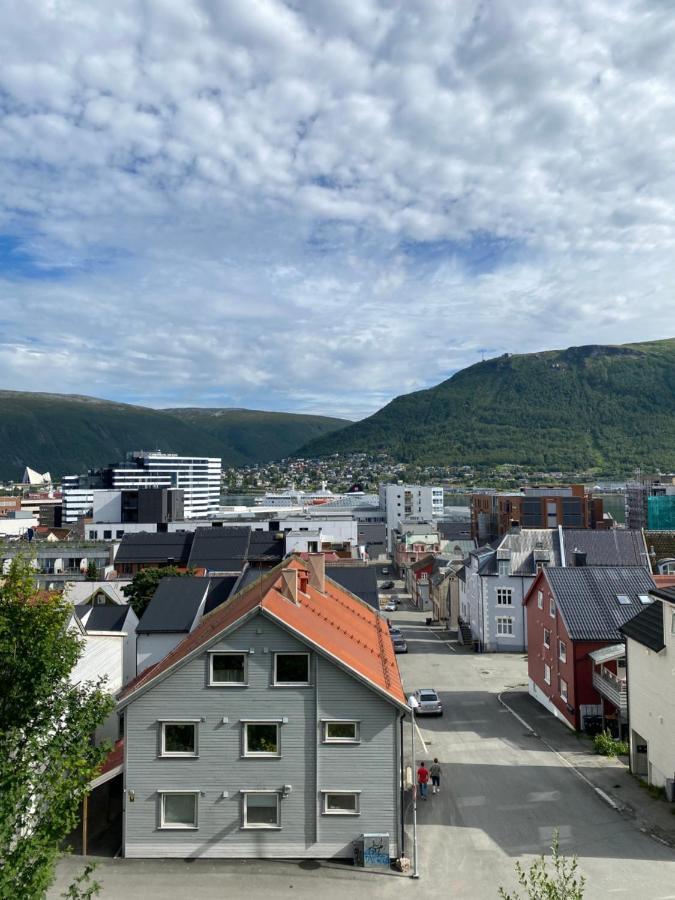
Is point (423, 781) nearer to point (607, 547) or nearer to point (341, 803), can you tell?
point (341, 803)

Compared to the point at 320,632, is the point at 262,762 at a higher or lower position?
lower

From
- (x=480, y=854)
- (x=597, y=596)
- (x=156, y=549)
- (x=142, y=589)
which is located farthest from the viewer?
(x=156, y=549)

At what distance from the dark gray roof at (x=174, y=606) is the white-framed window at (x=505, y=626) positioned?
24750 millimetres

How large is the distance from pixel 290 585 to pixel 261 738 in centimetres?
629

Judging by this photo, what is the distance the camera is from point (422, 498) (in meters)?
171

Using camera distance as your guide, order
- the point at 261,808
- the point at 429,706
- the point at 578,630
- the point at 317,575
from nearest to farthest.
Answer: the point at 261,808
the point at 317,575
the point at 578,630
the point at 429,706

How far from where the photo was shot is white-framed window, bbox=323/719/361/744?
829 inches

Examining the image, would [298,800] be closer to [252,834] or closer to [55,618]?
[252,834]

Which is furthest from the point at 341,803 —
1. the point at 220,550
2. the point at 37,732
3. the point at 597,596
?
the point at 220,550

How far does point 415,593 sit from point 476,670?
36355mm

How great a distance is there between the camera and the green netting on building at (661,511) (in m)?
160

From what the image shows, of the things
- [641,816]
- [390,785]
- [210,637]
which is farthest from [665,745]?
[210,637]

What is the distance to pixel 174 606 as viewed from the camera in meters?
41.0

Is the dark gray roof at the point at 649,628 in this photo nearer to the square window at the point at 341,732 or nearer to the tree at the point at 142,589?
the square window at the point at 341,732
